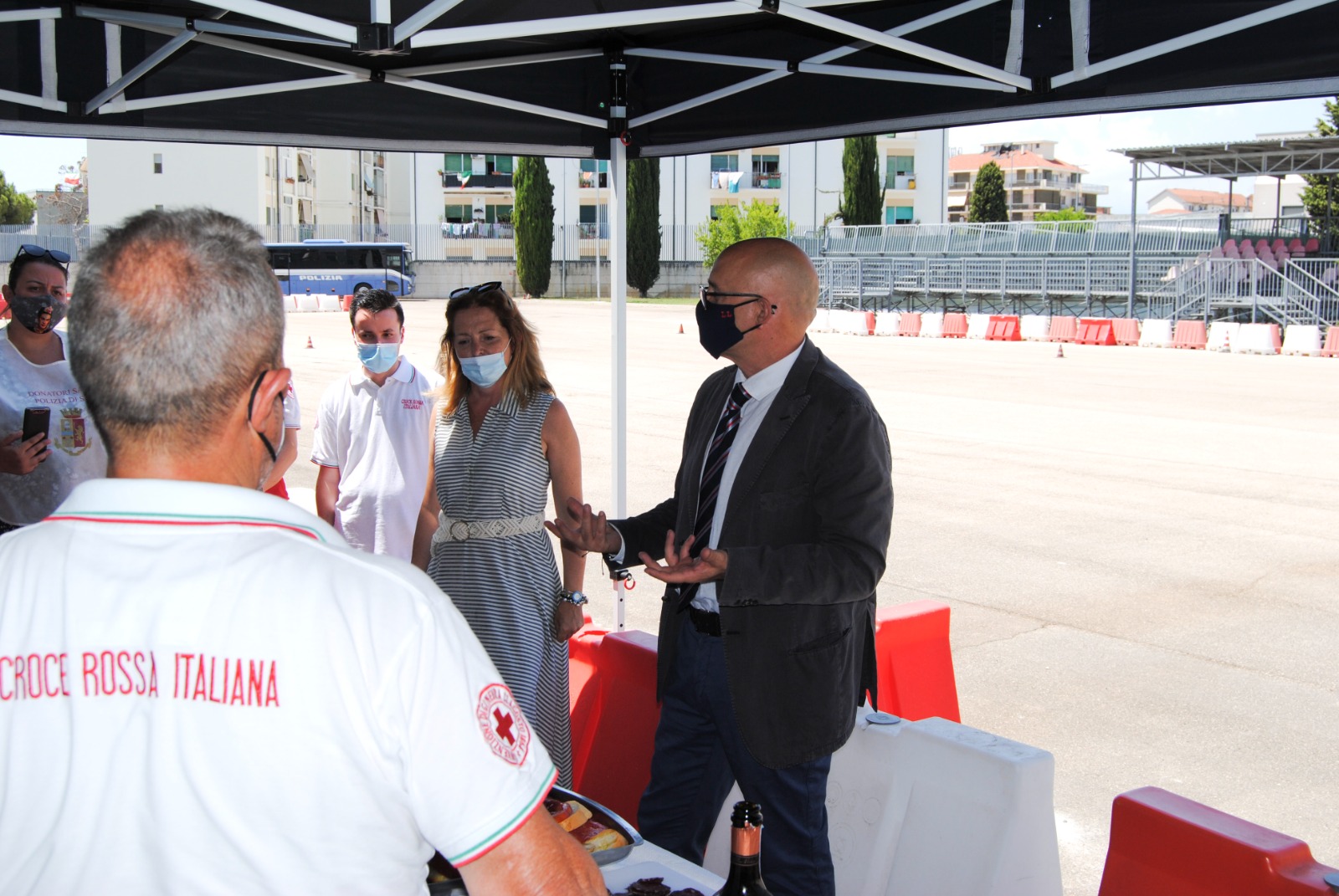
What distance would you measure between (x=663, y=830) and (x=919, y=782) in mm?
724

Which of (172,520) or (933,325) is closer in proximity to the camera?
(172,520)

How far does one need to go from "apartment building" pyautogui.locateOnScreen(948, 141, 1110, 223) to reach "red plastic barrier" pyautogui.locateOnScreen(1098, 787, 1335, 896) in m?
143

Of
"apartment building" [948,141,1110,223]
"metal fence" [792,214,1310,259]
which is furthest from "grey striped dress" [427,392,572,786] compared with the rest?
"apartment building" [948,141,1110,223]

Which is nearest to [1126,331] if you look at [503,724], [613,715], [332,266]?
[613,715]

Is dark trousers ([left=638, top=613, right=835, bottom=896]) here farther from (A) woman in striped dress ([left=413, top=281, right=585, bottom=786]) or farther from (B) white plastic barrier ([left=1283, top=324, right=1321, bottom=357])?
(B) white plastic barrier ([left=1283, top=324, right=1321, bottom=357])

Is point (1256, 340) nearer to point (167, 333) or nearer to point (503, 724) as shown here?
point (503, 724)

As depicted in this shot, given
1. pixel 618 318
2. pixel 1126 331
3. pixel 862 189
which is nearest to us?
pixel 618 318

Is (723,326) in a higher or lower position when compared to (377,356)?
higher

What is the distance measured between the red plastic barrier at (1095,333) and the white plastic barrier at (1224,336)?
2398 millimetres

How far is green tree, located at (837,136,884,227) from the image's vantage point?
59688 mm

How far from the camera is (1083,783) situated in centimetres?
511

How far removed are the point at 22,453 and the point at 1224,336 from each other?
92.5ft

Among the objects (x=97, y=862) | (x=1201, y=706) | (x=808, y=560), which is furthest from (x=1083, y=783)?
(x=97, y=862)

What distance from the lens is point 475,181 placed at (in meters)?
77.2
